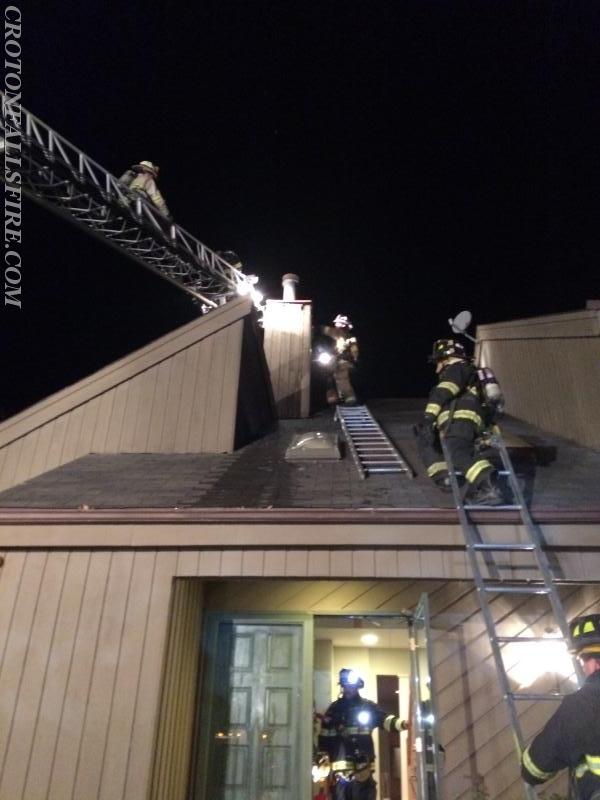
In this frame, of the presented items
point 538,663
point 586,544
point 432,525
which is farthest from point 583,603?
point 432,525

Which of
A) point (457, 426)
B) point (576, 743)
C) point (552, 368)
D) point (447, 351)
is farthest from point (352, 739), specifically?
point (552, 368)

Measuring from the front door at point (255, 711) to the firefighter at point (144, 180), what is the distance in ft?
29.0

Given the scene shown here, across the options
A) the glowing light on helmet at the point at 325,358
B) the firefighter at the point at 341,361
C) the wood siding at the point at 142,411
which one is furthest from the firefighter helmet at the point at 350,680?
the glowing light on helmet at the point at 325,358

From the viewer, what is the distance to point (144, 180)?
12117mm

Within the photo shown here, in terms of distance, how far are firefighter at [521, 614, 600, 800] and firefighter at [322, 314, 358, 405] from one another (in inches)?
373

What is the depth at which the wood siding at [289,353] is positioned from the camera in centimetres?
1203

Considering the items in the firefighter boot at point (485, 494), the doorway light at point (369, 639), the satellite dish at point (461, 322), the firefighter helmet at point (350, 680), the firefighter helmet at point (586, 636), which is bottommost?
the firefighter helmet at point (586, 636)

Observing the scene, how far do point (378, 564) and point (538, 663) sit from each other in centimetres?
202

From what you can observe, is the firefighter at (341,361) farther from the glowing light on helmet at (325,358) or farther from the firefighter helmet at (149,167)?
the firefighter helmet at (149,167)

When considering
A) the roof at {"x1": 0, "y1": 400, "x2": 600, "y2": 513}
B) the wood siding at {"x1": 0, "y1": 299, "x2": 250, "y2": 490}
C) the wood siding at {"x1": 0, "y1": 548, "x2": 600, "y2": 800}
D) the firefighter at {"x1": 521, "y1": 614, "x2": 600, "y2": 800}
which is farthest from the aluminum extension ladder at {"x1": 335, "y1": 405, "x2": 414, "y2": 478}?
the firefighter at {"x1": 521, "y1": 614, "x2": 600, "y2": 800}

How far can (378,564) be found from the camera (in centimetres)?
507

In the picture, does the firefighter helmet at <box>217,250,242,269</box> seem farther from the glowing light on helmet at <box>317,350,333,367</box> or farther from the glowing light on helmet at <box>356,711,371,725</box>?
the glowing light on helmet at <box>356,711,371,725</box>

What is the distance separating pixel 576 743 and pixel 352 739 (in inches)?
158

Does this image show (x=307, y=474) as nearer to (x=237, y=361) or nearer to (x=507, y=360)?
(x=237, y=361)
